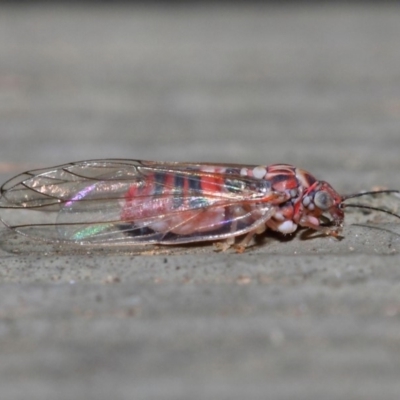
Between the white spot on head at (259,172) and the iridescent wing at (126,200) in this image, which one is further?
the white spot on head at (259,172)

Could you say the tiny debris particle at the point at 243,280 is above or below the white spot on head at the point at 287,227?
below

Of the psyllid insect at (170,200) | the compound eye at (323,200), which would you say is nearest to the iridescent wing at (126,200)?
the psyllid insect at (170,200)

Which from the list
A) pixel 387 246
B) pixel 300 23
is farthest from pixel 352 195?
pixel 300 23

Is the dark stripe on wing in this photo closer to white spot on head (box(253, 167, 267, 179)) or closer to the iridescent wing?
the iridescent wing

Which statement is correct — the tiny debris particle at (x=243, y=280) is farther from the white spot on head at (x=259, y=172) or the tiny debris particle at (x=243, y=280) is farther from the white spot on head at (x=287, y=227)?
the white spot on head at (x=259, y=172)

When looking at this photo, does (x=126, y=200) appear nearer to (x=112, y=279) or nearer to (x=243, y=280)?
(x=112, y=279)

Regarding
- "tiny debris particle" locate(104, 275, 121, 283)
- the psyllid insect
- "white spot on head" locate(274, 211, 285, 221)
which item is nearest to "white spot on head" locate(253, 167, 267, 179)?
the psyllid insect

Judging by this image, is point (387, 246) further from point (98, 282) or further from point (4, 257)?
point (4, 257)

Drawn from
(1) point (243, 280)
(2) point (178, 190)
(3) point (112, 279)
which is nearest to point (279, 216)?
(2) point (178, 190)
